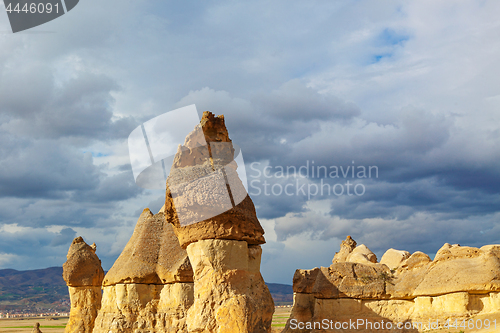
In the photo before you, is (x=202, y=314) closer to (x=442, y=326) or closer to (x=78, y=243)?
(x=442, y=326)

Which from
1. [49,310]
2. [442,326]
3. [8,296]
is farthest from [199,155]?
[8,296]

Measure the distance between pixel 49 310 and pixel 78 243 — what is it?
147485mm

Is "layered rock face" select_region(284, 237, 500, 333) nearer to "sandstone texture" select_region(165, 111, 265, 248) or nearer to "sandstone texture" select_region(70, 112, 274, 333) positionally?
"sandstone texture" select_region(70, 112, 274, 333)

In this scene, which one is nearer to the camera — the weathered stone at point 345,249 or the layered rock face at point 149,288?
the layered rock face at point 149,288

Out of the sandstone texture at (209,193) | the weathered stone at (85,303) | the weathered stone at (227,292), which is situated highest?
the sandstone texture at (209,193)

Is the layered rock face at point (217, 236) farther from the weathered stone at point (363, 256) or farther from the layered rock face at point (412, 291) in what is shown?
the weathered stone at point (363, 256)

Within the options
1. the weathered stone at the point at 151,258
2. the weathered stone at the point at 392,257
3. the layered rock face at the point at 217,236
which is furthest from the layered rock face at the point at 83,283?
the weathered stone at the point at 392,257

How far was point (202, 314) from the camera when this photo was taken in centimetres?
738

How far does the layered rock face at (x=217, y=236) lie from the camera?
7375 millimetres

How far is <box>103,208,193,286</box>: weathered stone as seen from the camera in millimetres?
12227

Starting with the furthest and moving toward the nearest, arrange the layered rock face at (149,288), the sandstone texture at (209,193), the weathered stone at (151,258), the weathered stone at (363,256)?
1. the weathered stone at (363,256)
2. the weathered stone at (151,258)
3. the layered rock face at (149,288)
4. the sandstone texture at (209,193)

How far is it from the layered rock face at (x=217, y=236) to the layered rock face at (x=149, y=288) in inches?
163

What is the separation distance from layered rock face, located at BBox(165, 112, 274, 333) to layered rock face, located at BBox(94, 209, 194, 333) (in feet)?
13.6

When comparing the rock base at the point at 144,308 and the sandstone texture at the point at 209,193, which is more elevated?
the sandstone texture at the point at 209,193
